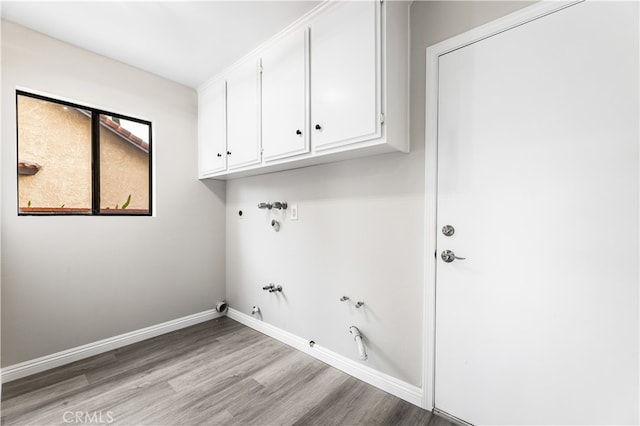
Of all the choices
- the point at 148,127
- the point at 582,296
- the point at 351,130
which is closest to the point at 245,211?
the point at 148,127

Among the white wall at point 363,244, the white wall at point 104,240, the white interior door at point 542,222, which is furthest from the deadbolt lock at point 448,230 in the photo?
the white wall at point 104,240

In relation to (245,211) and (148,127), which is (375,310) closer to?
(245,211)

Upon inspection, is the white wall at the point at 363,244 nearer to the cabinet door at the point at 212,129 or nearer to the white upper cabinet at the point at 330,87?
the white upper cabinet at the point at 330,87

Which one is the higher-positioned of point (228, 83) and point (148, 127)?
point (228, 83)

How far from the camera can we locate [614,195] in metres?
1.09

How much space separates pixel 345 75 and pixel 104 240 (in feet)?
7.47

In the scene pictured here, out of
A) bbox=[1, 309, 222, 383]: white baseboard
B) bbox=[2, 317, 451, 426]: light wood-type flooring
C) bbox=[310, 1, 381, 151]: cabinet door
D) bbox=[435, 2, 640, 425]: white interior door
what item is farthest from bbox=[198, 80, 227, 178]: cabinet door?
bbox=[435, 2, 640, 425]: white interior door

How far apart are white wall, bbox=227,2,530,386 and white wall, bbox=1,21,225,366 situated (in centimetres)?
64

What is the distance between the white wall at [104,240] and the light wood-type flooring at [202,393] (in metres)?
0.33

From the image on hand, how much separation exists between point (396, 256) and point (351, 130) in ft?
2.68

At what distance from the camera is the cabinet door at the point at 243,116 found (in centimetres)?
216

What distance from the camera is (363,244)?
1.88 meters

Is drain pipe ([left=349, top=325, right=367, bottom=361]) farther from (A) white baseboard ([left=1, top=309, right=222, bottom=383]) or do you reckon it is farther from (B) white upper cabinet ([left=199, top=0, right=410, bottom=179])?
(A) white baseboard ([left=1, top=309, right=222, bottom=383])

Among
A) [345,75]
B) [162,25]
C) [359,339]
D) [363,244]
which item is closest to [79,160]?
[162,25]
